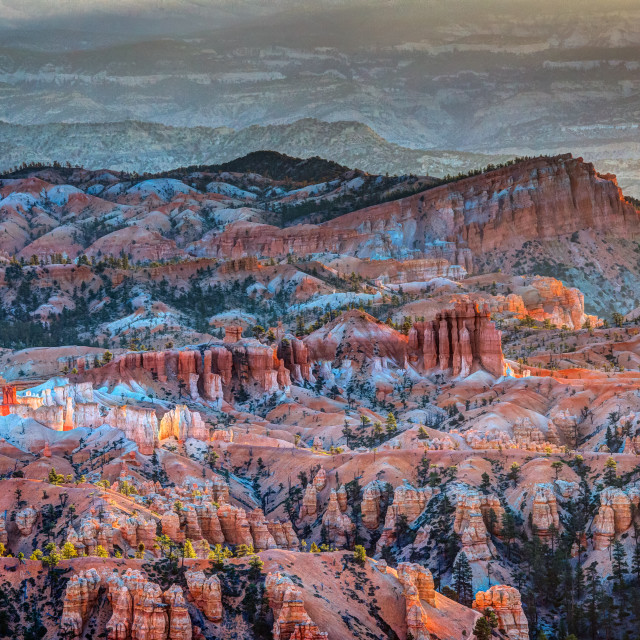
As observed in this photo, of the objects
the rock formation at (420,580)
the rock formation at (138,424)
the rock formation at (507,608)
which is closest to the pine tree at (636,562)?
the rock formation at (507,608)

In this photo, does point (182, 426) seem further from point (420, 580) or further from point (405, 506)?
point (420, 580)

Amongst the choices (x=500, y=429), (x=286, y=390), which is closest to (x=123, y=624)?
(x=500, y=429)

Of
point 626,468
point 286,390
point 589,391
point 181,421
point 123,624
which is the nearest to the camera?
point 123,624

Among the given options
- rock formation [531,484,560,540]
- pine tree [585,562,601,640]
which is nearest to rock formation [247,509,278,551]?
rock formation [531,484,560,540]

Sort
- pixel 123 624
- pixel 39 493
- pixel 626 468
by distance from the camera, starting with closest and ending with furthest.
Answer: pixel 123 624 → pixel 39 493 → pixel 626 468

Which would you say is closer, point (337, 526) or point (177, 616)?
point (177, 616)

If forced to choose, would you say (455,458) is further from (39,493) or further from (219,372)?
(219,372)

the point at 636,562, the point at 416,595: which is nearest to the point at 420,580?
the point at 416,595
